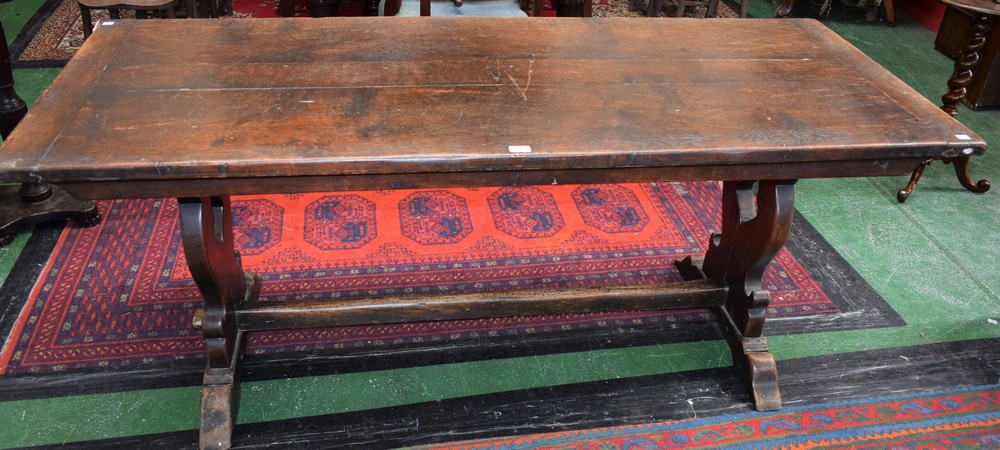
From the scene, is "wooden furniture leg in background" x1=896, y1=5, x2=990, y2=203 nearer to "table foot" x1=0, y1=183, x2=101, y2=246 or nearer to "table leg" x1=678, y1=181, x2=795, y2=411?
"table leg" x1=678, y1=181, x2=795, y2=411

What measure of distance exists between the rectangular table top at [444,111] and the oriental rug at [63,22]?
2342 millimetres

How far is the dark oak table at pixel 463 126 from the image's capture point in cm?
151

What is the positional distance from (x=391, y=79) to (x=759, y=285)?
1234mm

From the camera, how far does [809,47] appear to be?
6.95 feet

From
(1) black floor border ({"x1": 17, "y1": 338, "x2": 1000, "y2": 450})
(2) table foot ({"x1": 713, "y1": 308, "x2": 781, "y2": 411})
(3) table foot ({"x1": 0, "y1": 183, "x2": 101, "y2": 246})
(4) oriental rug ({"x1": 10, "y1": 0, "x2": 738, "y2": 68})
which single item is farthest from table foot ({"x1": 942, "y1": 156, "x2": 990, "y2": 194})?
(3) table foot ({"x1": 0, "y1": 183, "x2": 101, "y2": 246})

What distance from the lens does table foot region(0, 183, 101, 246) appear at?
2604 mm

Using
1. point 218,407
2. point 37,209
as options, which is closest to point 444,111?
point 218,407

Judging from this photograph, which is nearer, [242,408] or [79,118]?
[79,118]

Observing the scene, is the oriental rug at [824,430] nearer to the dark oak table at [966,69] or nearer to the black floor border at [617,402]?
the black floor border at [617,402]

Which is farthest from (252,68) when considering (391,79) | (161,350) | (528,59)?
(161,350)

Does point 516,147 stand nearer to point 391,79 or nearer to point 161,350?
point 391,79

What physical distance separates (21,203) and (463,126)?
200 centimetres

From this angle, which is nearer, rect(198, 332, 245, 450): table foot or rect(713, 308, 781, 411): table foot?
rect(198, 332, 245, 450): table foot

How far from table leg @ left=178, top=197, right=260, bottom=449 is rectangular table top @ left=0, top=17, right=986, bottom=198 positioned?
0.90 ft
